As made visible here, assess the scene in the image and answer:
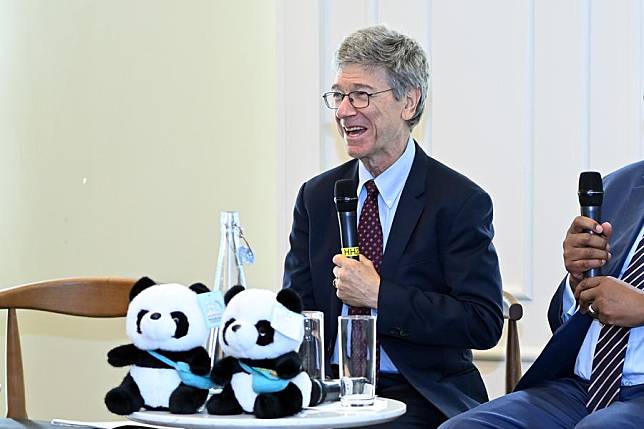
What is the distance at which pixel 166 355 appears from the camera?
182cm

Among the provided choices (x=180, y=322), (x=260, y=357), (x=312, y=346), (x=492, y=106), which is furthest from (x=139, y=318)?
(x=492, y=106)

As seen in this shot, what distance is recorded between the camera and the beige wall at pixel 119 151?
3.40 m

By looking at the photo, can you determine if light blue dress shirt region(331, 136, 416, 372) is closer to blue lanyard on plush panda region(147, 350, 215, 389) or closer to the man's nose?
the man's nose

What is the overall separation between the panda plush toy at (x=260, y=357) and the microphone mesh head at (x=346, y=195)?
434mm

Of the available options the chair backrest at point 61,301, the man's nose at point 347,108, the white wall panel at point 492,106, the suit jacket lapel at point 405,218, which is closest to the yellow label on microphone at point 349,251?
the suit jacket lapel at point 405,218

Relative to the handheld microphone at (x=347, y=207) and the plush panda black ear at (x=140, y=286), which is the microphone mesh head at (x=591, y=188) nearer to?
the handheld microphone at (x=347, y=207)

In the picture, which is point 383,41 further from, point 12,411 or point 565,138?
point 12,411

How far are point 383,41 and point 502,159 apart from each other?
29.9 inches

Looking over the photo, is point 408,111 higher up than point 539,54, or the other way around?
point 539,54

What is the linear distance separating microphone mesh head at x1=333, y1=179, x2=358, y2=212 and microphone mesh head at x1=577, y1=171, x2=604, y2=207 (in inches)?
17.7

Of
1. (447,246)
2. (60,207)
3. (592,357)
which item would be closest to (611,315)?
(592,357)

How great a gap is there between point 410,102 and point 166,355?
3.29 ft

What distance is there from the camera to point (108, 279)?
243 cm

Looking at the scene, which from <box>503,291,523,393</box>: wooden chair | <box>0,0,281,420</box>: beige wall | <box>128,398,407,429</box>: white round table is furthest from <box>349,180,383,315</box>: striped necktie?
<box>0,0,281,420</box>: beige wall
